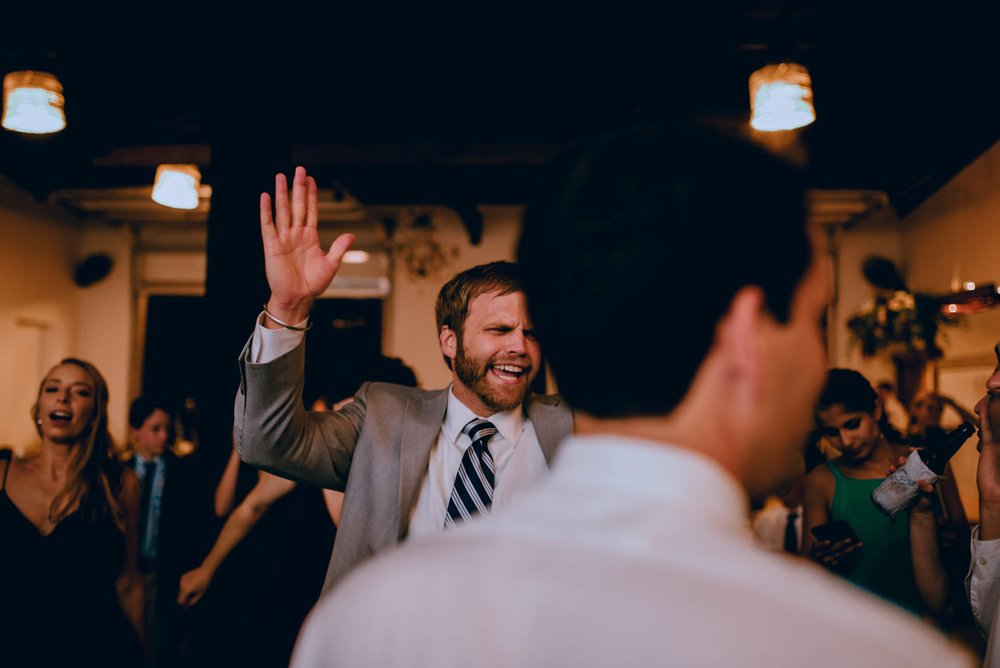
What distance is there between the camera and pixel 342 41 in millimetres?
3762

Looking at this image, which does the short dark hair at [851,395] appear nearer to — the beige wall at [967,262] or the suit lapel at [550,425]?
the suit lapel at [550,425]

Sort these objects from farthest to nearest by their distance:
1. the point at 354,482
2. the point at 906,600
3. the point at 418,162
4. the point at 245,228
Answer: the point at 418,162, the point at 245,228, the point at 906,600, the point at 354,482

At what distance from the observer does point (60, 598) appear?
2.62 meters

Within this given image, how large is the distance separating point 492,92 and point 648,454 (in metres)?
4.26

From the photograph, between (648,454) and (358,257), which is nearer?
(648,454)

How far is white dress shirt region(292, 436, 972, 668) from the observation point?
0.53 meters

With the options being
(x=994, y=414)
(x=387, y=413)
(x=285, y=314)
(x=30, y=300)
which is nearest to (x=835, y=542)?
(x=994, y=414)

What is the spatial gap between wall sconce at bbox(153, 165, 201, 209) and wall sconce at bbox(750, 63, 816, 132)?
11.3 ft

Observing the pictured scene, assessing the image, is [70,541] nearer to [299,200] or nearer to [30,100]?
[299,200]

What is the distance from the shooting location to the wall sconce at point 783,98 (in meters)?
3.42

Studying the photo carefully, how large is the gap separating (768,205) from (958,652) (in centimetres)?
35

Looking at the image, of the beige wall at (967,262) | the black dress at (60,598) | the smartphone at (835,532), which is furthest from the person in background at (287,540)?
the beige wall at (967,262)

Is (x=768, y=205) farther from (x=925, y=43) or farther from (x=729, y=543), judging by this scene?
(x=925, y=43)

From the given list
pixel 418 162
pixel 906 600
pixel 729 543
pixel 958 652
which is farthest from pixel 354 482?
pixel 418 162
